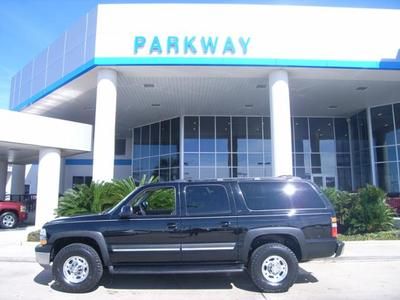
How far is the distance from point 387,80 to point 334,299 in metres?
15.3

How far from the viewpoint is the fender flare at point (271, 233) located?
21.7 ft

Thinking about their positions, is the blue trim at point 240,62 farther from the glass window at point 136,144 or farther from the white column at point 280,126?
the glass window at point 136,144

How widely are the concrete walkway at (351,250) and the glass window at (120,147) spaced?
21.7m

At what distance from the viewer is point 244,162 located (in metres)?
26.3

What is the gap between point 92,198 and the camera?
Result: 517 inches

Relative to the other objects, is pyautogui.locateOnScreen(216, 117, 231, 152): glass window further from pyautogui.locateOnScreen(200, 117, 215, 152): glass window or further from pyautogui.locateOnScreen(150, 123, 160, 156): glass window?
pyautogui.locateOnScreen(150, 123, 160, 156): glass window

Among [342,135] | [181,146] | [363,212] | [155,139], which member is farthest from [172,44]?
[342,135]

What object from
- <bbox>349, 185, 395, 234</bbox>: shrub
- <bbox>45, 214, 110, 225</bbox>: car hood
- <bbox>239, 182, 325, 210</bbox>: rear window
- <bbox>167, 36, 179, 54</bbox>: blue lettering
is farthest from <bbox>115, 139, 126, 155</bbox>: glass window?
<bbox>239, 182, 325, 210</bbox>: rear window

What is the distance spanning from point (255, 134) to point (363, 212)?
14.0 metres

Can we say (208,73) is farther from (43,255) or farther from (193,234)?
(43,255)

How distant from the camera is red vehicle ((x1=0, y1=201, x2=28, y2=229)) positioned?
57.4 feet

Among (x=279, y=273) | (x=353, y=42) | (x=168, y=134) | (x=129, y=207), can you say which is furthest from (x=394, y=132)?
(x=129, y=207)

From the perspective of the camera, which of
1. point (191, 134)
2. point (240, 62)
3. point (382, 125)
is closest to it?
point (240, 62)

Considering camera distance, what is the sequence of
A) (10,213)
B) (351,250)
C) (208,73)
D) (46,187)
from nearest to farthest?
(351,250), (208,73), (46,187), (10,213)
